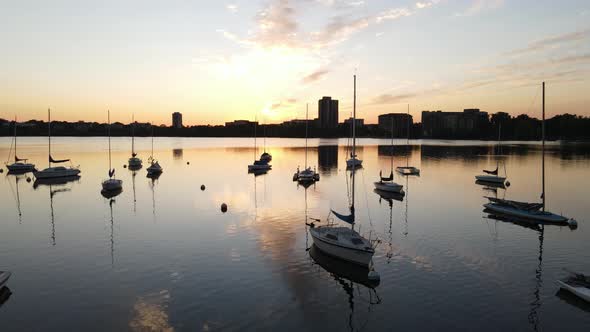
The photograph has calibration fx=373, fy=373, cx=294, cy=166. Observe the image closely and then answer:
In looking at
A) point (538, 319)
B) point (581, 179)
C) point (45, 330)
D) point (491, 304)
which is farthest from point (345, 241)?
point (581, 179)

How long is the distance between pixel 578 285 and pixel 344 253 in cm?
Result: 1507

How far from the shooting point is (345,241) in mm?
28969

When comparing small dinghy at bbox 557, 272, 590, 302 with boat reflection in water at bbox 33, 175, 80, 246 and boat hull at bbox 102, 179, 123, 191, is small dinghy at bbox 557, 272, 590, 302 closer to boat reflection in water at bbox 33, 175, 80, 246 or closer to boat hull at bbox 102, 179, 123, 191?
boat reflection in water at bbox 33, 175, 80, 246

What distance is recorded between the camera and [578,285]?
2358cm

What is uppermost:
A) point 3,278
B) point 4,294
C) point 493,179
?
point 493,179

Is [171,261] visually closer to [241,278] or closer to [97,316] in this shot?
[241,278]

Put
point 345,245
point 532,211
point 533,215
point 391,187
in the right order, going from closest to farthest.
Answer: point 345,245
point 533,215
point 532,211
point 391,187

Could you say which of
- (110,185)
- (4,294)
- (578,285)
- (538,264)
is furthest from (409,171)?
(4,294)

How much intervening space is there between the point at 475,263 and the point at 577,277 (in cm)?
667

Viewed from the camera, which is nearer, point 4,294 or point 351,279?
point 4,294

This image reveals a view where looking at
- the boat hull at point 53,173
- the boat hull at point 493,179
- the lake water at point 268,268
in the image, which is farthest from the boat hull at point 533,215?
the boat hull at point 53,173

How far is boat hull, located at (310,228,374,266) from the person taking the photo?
27859 mm

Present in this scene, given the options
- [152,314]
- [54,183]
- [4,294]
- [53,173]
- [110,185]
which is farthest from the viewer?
[53,173]

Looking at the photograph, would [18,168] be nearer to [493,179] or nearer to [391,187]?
[391,187]
